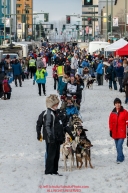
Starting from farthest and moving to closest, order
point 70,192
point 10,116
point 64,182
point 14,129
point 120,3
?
1. point 120,3
2. point 10,116
3. point 14,129
4. point 64,182
5. point 70,192

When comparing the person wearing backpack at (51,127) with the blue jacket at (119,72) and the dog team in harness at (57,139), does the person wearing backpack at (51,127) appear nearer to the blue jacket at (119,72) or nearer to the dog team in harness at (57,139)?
the dog team in harness at (57,139)

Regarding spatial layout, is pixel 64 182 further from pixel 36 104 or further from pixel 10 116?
pixel 36 104

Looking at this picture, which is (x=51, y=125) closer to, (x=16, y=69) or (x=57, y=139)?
(x=57, y=139)

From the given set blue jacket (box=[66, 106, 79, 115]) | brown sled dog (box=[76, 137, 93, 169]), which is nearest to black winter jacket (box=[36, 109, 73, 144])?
brown sled dog (box=[76, 137, 93, 169])

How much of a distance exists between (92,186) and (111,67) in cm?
1972

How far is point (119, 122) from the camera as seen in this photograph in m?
12.0

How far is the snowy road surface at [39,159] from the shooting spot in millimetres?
10461

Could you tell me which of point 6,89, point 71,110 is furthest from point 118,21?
point 71,110

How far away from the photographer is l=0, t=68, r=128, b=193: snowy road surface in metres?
10.5

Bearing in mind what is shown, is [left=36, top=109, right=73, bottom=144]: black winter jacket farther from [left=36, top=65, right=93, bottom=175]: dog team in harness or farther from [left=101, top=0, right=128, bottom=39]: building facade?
[left=101, top=0, right=128, bottom=39]: building facade

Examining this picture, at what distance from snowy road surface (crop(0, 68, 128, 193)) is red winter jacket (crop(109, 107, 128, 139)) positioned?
580 millimetres

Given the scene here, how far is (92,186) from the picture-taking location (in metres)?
10.3

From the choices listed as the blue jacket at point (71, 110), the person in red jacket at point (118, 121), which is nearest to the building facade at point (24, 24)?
the blue jacket at point (71, 110)

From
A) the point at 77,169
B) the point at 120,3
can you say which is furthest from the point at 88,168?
the point at 120,3
